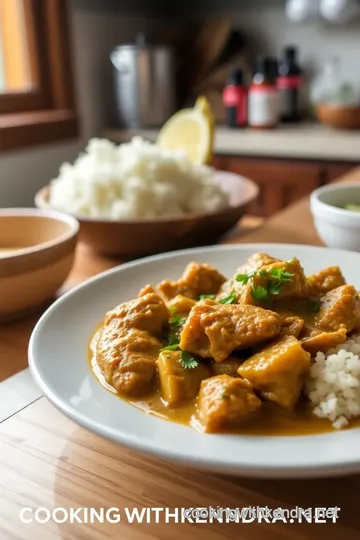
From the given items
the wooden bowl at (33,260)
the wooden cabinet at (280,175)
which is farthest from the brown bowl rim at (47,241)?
the wooden cabinet at (280,175)

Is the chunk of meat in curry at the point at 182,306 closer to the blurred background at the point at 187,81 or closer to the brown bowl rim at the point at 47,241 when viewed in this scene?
the brown bowl rim at the point at 47,241

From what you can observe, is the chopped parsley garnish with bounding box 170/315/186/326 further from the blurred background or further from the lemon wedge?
the blurred background

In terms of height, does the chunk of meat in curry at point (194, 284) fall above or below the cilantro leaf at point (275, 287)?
below

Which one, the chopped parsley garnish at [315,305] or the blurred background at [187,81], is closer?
the chopped parsley garnish at [315,305]

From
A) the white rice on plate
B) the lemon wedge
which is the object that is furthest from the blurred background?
the white rice on plate

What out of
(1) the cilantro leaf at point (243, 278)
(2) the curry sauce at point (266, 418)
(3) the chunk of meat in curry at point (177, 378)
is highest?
(1) the cilantro leaf at point (243, 278)

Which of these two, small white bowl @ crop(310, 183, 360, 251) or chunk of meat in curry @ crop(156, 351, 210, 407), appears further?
small white bowl @ crop(310, 183, 360, 251)

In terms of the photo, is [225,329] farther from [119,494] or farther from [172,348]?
[119,494]
